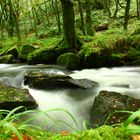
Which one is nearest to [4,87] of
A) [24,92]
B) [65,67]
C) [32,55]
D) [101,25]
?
[24,92]

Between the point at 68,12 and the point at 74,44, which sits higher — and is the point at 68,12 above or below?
above

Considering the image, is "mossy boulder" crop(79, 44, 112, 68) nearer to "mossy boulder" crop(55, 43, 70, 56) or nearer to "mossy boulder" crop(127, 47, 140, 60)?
"mossy boulder" crop(127, 47, 140, 60)

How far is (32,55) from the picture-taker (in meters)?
14.6

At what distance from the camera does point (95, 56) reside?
12.4m

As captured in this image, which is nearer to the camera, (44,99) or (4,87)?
(4,87)

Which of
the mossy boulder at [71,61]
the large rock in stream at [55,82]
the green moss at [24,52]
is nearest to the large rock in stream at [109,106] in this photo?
the large rock in stream at [55,82]

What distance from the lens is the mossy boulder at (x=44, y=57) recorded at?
1395 centimetres

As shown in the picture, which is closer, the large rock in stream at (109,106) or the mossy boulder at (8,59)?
the large rock in stream at (109,106)

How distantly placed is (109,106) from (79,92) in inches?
99.1

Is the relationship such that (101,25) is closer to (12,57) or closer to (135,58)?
(12,57)

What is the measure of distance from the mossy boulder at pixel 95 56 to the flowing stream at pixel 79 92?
608 mm

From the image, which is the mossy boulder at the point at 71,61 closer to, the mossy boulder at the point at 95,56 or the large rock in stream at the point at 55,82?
the mossy boulder at the point at 95,56

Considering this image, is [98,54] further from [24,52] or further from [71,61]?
[24,52]

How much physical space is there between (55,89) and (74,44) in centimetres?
493
